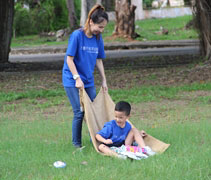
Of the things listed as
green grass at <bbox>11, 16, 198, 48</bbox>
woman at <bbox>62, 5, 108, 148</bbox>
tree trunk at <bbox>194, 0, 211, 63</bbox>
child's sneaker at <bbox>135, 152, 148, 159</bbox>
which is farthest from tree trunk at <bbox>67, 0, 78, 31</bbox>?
child's sneaker at <bbox>135, 152, 148, 159</bbox>

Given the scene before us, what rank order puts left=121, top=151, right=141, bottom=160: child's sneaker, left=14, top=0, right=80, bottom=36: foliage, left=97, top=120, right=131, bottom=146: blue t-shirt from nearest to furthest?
left=121, top=151, right=141, bottom=160: child's sneaker, left=97, top=120, right=131, bottom=146: blue t-shirt, left=14, top=0, right=80, bottom=36: foliage

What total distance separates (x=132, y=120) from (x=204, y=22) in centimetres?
668

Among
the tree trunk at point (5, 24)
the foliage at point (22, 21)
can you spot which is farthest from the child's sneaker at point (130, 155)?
the foliage at point (22, 21)

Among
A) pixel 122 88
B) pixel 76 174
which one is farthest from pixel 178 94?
pixel 76 174

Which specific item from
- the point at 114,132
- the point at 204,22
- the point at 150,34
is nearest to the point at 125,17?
the point at 150,34

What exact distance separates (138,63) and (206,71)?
3444 millimetres

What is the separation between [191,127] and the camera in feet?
22.9

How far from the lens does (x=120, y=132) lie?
5.89 metres

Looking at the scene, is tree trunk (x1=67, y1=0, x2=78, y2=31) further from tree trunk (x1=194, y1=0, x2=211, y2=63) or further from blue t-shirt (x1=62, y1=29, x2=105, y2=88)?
blue t-shirt (x1=62, y1=29, x2=105, y2=88)

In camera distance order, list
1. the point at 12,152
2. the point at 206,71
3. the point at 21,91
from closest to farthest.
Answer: the point at 12,152 → the point at 21,91 → the point at 206,71

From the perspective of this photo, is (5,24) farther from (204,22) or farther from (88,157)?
(88,157)

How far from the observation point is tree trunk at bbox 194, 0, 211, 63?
13523 millimetres

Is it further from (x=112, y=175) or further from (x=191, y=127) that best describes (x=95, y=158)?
(x=191, y=127)

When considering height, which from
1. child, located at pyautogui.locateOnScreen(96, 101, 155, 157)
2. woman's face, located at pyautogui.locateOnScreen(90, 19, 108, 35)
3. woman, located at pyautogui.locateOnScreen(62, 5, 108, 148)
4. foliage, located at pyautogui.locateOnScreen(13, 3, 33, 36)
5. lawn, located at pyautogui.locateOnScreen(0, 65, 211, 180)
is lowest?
foliage, located at pyautogui.locateOnScreen(13, 3, 33, 36)
